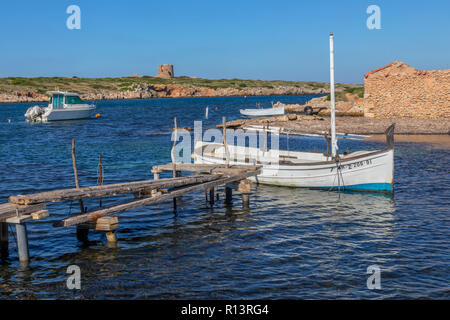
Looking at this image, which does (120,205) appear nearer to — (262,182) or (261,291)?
(261,291)

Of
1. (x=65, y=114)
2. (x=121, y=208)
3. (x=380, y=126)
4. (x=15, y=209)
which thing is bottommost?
(x=121, y=208)

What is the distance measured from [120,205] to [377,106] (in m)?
41.2

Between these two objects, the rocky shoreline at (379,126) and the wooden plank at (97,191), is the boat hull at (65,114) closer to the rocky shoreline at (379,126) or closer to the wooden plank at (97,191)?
the rocky shoreline at (379,126)

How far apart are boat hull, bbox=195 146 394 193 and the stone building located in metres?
28.3

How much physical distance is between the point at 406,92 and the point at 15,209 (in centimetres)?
4307

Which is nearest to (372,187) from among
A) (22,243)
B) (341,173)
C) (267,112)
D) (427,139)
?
(341,173)

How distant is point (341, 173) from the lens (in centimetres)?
2091

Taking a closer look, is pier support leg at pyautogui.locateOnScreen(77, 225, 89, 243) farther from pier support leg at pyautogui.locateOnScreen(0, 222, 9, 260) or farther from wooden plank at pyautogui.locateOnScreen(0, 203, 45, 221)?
wooden plank at pyautogui.locateOnScreen(0, 203, 45, 221)

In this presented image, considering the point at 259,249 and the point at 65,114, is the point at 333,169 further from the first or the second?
the point at 65,114

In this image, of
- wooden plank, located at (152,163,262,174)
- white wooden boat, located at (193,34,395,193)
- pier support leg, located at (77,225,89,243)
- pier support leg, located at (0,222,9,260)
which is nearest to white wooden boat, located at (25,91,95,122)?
white wooden boat, located at (193,34,395,193)

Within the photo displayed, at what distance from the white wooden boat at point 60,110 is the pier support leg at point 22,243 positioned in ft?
195

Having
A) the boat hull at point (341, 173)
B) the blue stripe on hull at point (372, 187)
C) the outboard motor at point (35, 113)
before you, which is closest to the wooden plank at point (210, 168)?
the boat hull at point (341, 173)

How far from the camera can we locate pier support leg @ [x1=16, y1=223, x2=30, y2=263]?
12.2m

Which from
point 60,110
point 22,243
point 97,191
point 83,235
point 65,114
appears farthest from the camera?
point 65,114
